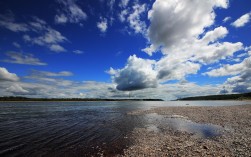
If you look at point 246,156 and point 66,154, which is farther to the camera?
point 66,154

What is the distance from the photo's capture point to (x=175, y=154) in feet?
46.9

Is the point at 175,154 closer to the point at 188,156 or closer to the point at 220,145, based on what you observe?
the point at 188,156

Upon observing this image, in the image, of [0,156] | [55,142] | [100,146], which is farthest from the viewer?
[55,142]

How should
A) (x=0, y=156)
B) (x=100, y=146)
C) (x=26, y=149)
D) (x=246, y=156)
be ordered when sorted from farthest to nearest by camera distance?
(x=100, y=146), (x=26, y=149), (x=0, y=156), (x=246, y=156)

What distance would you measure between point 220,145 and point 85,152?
43.5 ft

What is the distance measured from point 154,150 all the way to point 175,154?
1987mm

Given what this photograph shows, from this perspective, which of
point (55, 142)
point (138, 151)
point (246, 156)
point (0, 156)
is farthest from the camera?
point (55, 142)

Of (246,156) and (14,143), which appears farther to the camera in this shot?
(14,143)

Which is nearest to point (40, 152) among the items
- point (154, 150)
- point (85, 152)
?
point (85, 152)

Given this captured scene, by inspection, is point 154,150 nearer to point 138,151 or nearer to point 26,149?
point 138,151

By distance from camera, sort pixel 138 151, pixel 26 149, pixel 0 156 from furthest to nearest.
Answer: pixel 26 149
pixel 138 151
pixel 0 156

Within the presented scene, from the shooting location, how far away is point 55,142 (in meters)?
19.6

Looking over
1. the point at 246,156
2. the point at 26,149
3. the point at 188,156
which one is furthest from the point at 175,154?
the point at 26,149

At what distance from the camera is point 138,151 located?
613 inches
